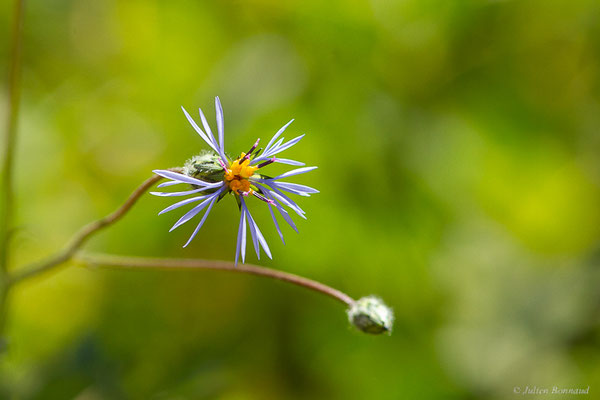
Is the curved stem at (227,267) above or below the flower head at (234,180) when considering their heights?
below

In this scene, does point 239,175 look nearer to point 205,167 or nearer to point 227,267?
point 205,167

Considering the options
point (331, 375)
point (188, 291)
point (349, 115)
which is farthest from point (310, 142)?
point (331, 375)

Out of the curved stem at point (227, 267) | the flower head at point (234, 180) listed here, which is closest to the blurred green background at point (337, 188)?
the curved stem at point (227, 267)

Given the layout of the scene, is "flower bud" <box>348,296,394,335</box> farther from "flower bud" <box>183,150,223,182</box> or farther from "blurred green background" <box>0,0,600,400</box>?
"blurred green background" <box>0,0,600,400</box>

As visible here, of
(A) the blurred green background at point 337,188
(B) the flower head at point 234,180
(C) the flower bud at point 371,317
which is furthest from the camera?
(A) the blurred green background at point 337,188

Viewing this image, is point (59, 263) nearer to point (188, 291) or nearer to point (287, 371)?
point (188, 291)

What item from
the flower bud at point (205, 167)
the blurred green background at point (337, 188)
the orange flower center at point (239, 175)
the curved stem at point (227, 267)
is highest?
the blurred green background at point (337, 188)

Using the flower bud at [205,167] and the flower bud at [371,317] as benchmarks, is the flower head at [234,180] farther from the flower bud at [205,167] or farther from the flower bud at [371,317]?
the flower bud at [371,317]
